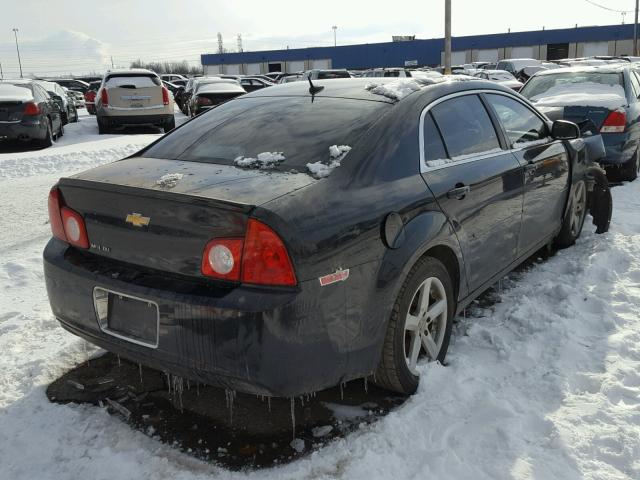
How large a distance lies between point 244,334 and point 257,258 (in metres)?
0.30

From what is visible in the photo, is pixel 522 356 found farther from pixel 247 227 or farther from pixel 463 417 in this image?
pixel 247 227

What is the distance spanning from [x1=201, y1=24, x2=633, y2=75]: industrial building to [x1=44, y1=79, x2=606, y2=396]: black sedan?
197 ft

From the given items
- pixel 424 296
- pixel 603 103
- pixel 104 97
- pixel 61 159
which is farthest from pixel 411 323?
pixel 104 97

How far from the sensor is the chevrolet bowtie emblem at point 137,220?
260 cm

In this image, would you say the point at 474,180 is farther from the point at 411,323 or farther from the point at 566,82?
the point at 566,82

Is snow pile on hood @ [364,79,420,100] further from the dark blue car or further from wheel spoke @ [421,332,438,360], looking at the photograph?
the dark blue car

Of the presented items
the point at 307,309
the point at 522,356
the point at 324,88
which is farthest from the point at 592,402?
the point at 324,88

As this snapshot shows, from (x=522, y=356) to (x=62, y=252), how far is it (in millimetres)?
2570

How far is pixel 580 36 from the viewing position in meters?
59.9

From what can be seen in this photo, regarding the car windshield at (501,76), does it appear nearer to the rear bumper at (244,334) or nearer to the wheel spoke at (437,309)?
the wheel spoke at (437,309)

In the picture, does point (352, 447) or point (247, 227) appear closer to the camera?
point (247, 227)

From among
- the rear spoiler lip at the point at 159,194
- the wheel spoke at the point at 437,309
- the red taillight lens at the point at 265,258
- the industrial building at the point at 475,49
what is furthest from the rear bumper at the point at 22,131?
the industrial building at the point at 475,49

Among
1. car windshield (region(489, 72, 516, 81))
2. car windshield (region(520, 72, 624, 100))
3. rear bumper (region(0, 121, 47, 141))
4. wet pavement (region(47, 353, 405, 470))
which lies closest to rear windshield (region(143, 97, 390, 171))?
wet pavement (region(47, 353, 405, 470))

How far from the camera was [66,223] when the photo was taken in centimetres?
300
